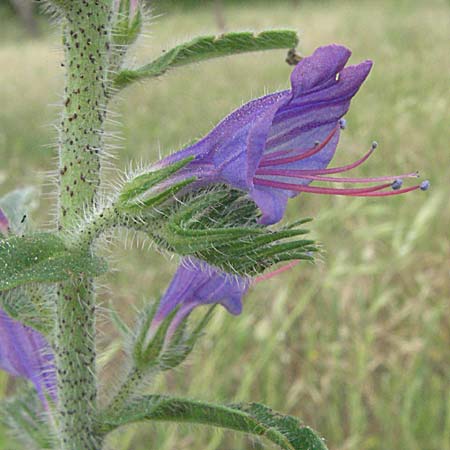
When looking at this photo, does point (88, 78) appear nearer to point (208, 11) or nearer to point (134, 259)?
point (134, 259)

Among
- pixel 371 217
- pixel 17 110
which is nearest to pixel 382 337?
pixel 371 217

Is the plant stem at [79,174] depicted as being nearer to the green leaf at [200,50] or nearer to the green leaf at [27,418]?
the green leaf at [200,50]

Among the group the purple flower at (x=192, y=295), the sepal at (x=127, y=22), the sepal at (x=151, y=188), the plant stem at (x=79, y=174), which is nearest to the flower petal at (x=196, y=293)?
the purple flower at (x=192, y=295)

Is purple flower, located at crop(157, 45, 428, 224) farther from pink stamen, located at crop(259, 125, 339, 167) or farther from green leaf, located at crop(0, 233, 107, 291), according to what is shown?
green leaf, located at crop(0, 233, 107, 291)

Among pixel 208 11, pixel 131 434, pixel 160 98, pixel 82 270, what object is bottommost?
pixel 131 434

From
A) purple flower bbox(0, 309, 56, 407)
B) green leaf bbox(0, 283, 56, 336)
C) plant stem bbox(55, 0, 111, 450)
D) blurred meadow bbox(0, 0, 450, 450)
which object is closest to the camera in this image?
plant stem bbox(55, 0, 111, 450)

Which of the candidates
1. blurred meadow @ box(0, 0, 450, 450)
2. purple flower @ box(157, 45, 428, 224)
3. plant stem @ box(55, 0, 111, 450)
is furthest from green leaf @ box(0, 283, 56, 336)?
purple flower @ box(157, 45, 428, 224)

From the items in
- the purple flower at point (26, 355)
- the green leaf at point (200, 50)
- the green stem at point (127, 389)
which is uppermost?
the green leaf at point (200, 50)
